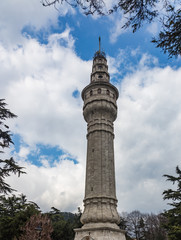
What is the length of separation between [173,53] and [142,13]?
1454 mm

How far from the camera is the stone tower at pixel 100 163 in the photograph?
20672mm

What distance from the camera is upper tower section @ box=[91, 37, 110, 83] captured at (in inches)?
1271

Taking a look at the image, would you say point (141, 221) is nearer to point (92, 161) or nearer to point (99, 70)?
point (92, 161)

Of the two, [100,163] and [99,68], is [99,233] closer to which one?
[100,163]

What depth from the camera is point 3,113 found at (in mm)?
12453

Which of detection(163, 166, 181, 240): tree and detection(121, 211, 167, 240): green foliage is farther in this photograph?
detection(121, 211, 167, 240): green foliage

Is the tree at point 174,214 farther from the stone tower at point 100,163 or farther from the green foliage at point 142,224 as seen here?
the green foliage at point 142,224

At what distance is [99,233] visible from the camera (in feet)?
64.9

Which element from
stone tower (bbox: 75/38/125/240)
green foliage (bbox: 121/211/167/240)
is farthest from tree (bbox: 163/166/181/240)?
green foliage (bbox: 121/211/167/240)

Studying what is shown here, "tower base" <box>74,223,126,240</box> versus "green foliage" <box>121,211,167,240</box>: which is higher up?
"green foliage" <box>121,211,167,240</box>

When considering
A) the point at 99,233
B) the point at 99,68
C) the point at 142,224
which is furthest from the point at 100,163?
the point at 142,224

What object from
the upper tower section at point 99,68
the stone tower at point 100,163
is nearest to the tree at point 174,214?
the stone tower at point 100,163

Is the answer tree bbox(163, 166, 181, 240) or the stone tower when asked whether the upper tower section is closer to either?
the stone tower

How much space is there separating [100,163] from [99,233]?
23.4 ft
